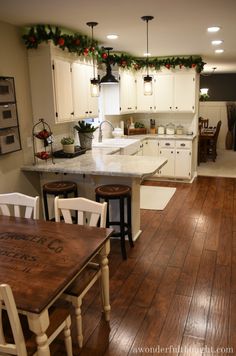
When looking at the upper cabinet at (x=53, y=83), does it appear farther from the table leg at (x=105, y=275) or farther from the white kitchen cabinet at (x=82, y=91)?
the table leg at (x=105, y=275)

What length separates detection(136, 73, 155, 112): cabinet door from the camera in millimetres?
6629

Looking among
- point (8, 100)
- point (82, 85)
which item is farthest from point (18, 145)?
point (82, 85)

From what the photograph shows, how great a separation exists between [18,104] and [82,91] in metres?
1.07

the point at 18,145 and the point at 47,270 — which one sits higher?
the point at 18,145

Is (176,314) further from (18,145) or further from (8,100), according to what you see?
(8,100)

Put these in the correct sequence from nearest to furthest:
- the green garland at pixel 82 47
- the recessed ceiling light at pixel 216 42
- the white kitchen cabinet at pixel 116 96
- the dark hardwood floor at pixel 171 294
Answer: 1. the dark hardwood floor at pixel 171 294
2. the green garland at pixel 82 47
3. the recessed ceiling light at pixel 216 42
4. the white kitchen cabinet at pixel 116 96

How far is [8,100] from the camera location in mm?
3422

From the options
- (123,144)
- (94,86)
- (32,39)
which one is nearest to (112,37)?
(94,86)

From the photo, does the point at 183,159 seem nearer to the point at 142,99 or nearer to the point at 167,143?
the point at 167,143

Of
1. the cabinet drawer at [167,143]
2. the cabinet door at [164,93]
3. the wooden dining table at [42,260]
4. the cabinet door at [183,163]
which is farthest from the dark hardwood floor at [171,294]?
the cabinet door at [164,93]

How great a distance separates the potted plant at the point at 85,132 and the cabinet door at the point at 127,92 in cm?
145

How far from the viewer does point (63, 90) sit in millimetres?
3955

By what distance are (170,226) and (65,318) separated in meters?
2.63

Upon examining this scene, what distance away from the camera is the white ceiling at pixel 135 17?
9.14 ft
